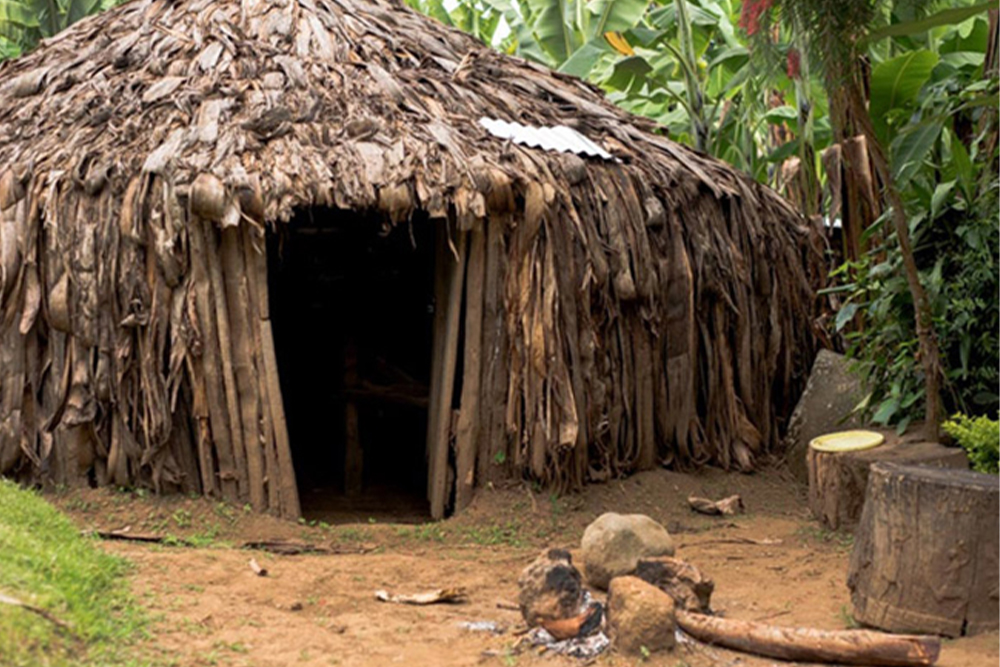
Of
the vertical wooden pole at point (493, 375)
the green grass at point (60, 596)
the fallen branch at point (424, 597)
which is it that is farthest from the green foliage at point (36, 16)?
the fallen branch at point (424, 597)

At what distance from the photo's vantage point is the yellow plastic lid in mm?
7164

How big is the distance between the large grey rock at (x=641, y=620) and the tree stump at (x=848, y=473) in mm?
2232

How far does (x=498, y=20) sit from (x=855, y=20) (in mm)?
11164

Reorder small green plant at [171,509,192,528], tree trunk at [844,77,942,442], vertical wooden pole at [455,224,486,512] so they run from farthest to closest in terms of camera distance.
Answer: vertical wooden pole at [455,224,486,512], small green plant at [171,509,192,528], tree trunk at [844,77,942,442]

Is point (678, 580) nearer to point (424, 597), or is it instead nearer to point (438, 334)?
point (424, 597)

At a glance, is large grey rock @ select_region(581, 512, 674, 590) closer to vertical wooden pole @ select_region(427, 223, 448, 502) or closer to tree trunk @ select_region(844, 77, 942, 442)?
tree trunk @ select_region(844, 77, 942, 442)

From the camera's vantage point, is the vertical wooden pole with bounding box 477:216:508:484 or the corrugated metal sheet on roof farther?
the corrugated metal sheet on roof

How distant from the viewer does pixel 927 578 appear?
5.17 m

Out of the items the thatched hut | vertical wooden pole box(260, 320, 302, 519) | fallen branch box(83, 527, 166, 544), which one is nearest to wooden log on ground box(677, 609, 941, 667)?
the thatched hut

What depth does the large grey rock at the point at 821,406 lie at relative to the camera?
28.4ft

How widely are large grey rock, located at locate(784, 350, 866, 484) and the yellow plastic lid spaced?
1094 mm

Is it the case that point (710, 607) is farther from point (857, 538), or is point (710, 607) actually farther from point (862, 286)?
point (862, 286)

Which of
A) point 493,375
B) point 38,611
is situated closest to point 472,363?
point 493,375

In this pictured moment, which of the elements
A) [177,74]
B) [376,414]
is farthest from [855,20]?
[376,414]
